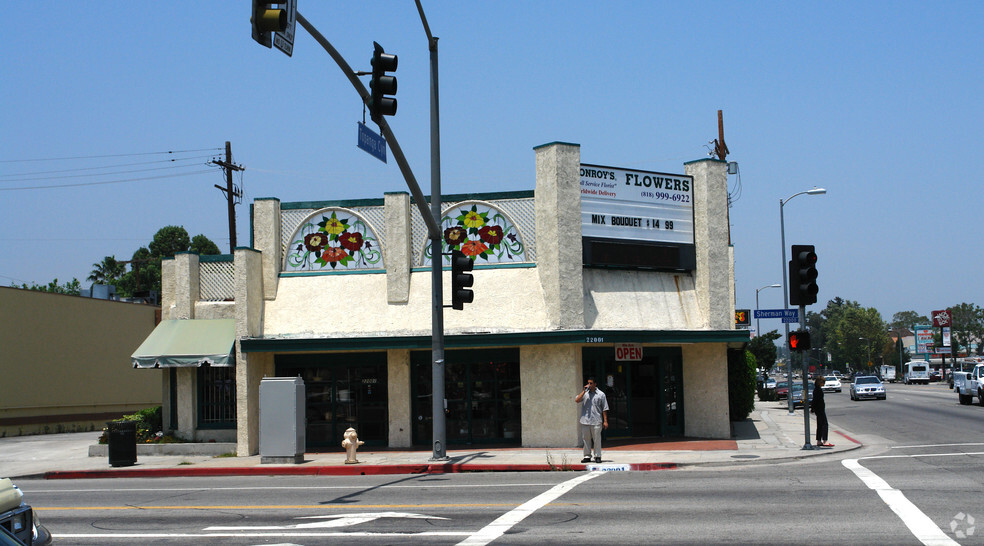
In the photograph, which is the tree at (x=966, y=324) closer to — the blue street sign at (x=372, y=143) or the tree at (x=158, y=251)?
the tree at (x=158, y=251)

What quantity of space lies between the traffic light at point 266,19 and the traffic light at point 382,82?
11.8 ft

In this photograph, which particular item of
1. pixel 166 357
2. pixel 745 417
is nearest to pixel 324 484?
pixel 166 357

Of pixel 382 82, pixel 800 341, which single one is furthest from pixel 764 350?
pixel 382 82

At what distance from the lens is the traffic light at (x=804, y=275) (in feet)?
62.6

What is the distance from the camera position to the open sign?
21.7 meters

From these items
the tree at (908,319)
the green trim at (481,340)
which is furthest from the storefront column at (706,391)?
the tree at (908,319)

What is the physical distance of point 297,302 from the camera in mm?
22516

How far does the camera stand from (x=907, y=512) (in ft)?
35.6

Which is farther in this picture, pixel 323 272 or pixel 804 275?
pixel 323 272

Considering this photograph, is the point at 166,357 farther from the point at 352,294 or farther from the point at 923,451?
the point at 923,451

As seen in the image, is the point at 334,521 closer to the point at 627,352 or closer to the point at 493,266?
the point at 493,266

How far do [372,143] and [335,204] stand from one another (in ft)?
30.0

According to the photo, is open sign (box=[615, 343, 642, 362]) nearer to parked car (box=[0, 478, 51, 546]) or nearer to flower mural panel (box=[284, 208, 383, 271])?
flower mural panel (box=[284, 208, 383, 271])

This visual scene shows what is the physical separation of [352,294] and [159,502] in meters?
8.90
